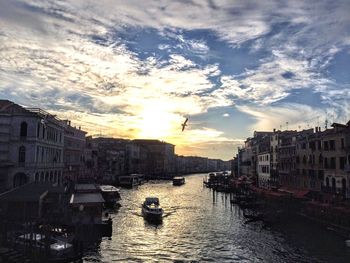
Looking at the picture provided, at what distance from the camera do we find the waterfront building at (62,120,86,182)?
90250 millimetres

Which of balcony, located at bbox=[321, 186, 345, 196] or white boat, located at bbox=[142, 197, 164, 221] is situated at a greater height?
balcony, located at bbox=[321, 186, 345, 196]

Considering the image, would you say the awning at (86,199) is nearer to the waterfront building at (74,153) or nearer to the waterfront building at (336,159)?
the waterfront building at (336,159)

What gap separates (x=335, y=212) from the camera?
166 feet

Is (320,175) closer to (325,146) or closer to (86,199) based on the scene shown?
(325,146)

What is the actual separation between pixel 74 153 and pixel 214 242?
6278 centimetres

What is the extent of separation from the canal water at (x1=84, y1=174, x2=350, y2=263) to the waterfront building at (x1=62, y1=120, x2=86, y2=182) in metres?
35.4

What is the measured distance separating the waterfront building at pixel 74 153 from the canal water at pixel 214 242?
116 ft

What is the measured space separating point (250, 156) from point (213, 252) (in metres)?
93.2

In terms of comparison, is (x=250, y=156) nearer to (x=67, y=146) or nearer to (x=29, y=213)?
(x=67, y=146)

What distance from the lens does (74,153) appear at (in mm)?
98062

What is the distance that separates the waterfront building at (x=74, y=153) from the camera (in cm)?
9025

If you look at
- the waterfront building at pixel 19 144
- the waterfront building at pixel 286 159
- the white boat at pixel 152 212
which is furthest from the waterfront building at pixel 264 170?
the waterfront building at pixel 19 144

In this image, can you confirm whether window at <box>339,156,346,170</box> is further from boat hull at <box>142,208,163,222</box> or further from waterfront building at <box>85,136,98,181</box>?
waterfront building at <box>85,136,98,181</box>

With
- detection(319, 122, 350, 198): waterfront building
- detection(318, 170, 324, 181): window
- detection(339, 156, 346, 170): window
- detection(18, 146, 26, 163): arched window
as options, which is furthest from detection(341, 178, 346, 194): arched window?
detection(18, 146, 26, 163): arched window
